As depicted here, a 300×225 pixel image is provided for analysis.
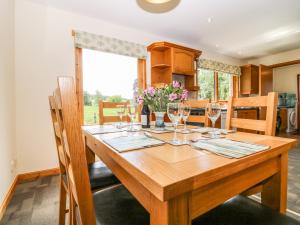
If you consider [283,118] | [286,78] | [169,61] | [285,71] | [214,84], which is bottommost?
[283,118]

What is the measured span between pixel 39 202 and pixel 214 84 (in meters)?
4.28

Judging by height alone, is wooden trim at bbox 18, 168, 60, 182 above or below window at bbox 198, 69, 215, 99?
below

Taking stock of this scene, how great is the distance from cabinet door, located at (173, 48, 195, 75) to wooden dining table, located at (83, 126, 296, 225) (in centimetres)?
255

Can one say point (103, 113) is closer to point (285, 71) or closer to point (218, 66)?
point (218, 66)

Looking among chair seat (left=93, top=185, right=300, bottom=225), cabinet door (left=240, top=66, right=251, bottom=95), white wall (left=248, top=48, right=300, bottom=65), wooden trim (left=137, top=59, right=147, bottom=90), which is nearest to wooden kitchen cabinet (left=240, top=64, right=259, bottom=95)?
cabinet door (left=240, top=66, right=251, bottom=95)

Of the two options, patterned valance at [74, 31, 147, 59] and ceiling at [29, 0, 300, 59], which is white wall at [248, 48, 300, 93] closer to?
ceiling at [29, 0, 300, 59]

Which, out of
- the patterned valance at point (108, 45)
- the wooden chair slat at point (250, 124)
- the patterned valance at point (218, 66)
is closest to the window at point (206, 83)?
the patterned valance at point (218, 66)

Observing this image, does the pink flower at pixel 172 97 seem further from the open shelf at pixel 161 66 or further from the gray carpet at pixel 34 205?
the open shelf at pixel 161 66

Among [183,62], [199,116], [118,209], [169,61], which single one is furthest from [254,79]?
[118,209]

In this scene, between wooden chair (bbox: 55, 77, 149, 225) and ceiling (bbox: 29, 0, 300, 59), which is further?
ceiling (bbox: 29, 0, 300, 59)

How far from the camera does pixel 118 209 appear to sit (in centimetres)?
74

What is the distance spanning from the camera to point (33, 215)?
140cm

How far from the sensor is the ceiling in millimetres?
2258

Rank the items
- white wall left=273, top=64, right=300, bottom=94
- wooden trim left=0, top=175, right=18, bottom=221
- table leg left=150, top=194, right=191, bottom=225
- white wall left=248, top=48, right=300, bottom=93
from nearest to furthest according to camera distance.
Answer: table leg left=150, top=194, right=191, bottom=225, wooden trim left=0, top=175, right=18, bottom=221, white wall left=248, top=48, right=300, bottom=93, white wall left=273, top=64, right=300, bottom=94
